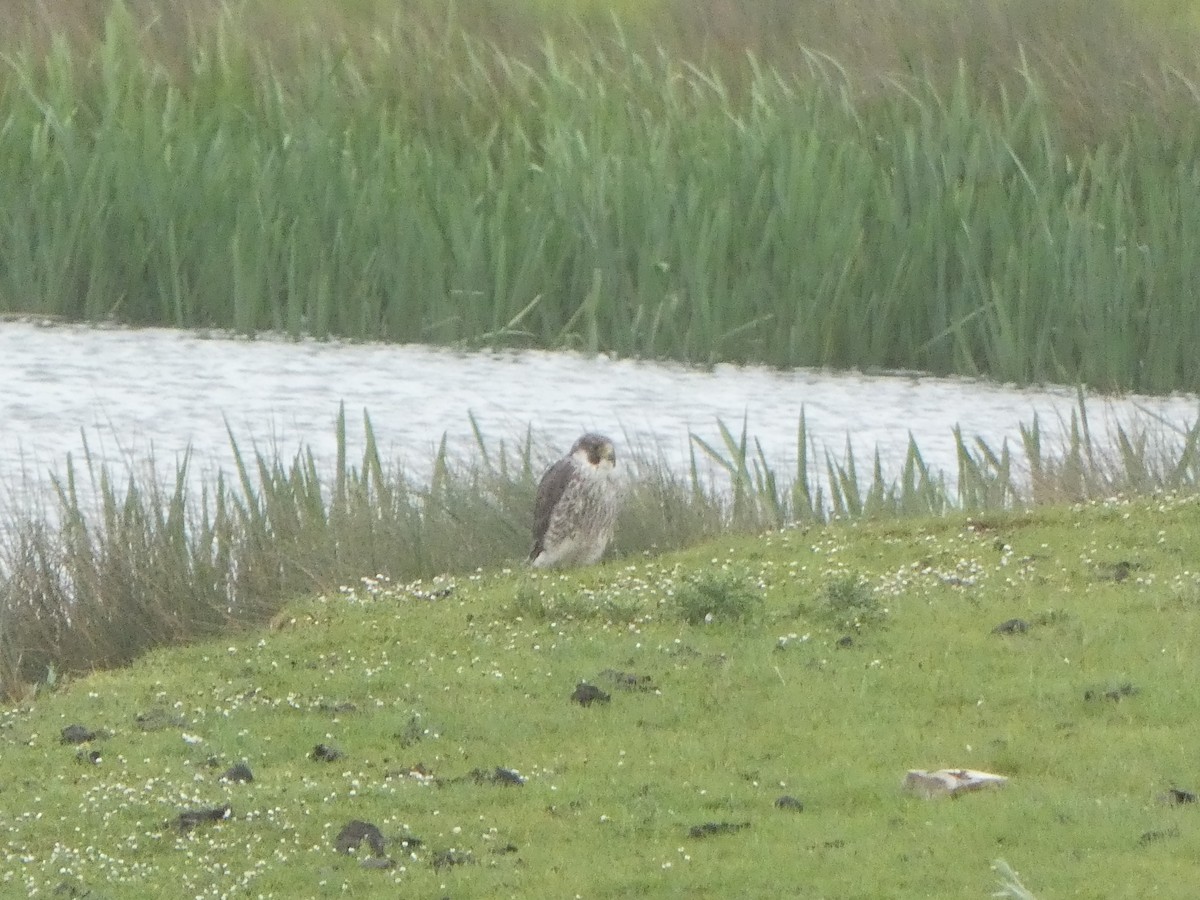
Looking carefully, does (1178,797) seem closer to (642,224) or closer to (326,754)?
(326,754)

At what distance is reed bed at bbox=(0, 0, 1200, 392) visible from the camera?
50.7ft

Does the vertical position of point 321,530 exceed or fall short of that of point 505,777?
it exceeds it

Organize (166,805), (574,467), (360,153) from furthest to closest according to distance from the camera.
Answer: (360,153), (574,467), (166,805)

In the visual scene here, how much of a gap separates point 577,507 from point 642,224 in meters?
6.49

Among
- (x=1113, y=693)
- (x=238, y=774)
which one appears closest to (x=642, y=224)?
(x=1113, y=693)

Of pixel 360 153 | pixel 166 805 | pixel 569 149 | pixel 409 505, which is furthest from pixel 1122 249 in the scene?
pixel 166 805

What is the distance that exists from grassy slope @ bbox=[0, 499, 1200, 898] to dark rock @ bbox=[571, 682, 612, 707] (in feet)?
0.15

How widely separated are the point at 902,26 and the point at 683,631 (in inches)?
518

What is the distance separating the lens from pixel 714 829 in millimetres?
6227

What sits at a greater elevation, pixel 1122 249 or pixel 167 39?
pixel 167 39

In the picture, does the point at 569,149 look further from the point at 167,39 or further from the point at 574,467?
the point at 574,467

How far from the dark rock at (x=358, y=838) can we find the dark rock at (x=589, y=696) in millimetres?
1395

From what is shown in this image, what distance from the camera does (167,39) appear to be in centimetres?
2023

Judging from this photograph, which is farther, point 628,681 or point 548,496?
point 548,496
